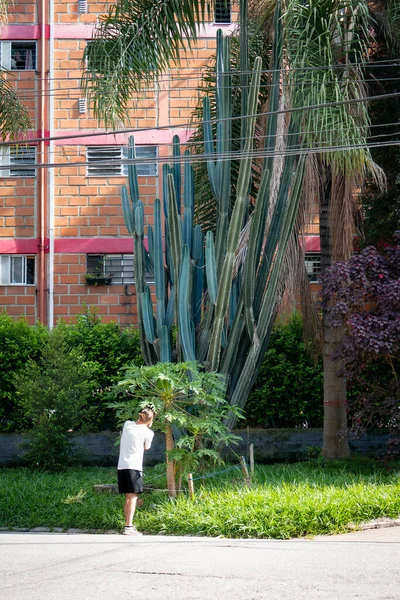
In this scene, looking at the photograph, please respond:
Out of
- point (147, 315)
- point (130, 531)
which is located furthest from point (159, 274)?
point (130, 531)

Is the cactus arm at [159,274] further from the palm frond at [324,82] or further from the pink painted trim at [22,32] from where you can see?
the pink painted trim at [22,32]

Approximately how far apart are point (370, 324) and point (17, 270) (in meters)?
10.7

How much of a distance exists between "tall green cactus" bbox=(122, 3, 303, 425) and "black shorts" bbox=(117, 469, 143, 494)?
237cm

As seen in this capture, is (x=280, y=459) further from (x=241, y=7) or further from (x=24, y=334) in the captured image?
(x=241, y=7)

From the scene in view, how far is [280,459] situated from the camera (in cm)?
1583

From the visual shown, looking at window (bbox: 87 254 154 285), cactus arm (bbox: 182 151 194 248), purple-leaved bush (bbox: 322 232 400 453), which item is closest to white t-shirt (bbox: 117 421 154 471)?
cactus arm (bbox: 182 151 194 248)

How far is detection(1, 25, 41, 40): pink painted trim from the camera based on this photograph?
20922mm

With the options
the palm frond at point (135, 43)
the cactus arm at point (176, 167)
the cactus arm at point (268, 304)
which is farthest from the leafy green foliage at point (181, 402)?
the palm frond at point (135, 43)

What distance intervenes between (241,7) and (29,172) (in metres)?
8.55

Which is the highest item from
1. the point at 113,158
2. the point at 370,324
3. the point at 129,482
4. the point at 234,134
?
the point at 113,158

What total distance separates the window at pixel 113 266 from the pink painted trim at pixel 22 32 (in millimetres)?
5270

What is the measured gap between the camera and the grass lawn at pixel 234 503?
1003 centimetres

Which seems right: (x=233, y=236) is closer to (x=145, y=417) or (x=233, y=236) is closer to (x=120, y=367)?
(x=145, y=417)

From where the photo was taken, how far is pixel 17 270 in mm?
20859
